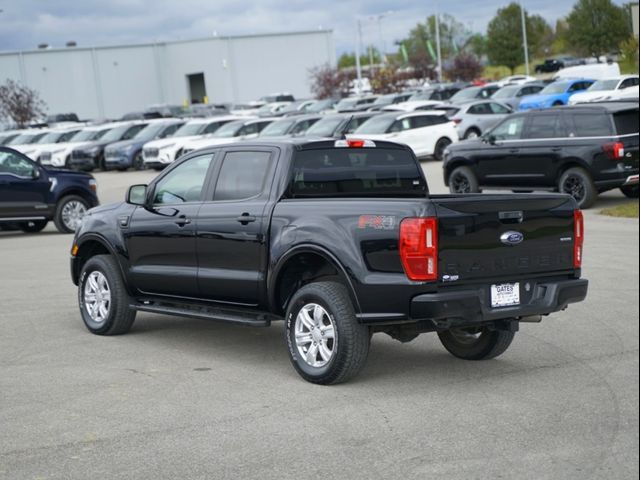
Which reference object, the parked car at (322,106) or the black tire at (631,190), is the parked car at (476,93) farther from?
the black tire at (631,190)

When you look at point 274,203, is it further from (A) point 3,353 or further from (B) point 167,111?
(B) point 167,111

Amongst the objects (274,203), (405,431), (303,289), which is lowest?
(405,431)

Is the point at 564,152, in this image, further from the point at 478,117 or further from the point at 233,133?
the point at 233,133

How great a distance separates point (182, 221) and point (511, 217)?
3011 mm

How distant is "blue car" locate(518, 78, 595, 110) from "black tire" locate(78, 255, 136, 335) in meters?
31.9

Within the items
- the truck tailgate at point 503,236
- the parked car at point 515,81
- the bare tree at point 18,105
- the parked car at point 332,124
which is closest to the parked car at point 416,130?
the parked car at point 332,124

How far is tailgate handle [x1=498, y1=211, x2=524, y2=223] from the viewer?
298 inches

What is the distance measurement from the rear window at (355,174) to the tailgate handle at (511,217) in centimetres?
169

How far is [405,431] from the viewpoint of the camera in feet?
21.7

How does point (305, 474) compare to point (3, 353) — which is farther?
point (3, 353)

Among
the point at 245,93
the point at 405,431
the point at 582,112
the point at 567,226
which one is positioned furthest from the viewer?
the point at 245,93

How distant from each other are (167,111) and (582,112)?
46954 mm

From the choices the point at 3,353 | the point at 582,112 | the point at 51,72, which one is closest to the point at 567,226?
the point at 3,353

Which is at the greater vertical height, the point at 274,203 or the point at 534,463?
the point at 274,203
